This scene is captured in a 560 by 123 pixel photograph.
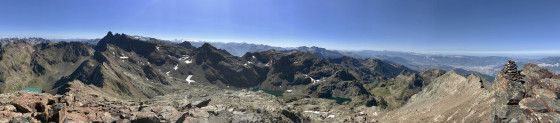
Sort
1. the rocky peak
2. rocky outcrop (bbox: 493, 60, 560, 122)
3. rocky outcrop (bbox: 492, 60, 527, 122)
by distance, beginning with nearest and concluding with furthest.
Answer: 1. rocky outcrop (bbox: 493, 60, 560, 122)
2. rocky outcrop (bbox: 492, 60, 527, 122)
3. the rocky peak

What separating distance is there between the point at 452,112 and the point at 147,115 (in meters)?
58.9

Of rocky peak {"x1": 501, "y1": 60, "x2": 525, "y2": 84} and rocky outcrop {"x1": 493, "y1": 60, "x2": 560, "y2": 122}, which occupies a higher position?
rocky peak {"x1": 501, "y1": 60, "x2": 525, "y2": 84}

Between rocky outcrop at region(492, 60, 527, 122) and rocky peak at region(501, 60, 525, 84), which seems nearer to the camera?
rocky outcrop at region(492, 60, 527, 122)

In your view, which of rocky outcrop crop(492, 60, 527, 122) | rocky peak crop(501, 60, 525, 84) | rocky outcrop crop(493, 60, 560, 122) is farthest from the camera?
rocky peak crop(501, 60, 525, 84)

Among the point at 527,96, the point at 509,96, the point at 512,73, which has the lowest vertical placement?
the point at 509,96

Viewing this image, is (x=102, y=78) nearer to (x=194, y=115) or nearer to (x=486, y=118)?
(x=194, y=115)

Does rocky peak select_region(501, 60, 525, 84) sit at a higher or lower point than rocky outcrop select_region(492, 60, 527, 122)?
higher

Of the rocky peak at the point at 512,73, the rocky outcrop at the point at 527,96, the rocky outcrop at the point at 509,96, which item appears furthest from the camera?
the rocky peak at the point at 512,73

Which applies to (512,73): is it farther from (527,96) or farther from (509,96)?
(527,96)

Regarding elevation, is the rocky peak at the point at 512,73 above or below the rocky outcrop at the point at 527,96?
above

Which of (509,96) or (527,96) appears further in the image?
(509,96)

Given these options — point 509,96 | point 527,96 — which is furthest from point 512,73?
point 527,96

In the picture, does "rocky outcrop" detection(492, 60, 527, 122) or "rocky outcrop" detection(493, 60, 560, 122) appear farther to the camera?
"rocky outcrop" detection(492, 60, 527, 122)

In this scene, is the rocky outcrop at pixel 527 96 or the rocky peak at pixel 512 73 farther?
the rocky peak at pixel 512 73
